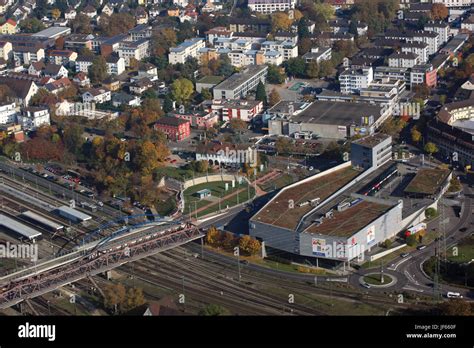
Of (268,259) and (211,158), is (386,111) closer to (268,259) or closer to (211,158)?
(211,158)

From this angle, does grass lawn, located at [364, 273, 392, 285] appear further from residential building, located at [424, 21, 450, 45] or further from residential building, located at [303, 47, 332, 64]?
residential building, located at [424, 21, 450, 45]

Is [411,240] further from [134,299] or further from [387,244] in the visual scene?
[134,299]

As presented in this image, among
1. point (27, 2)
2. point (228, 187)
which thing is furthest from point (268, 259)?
point (27, 2)

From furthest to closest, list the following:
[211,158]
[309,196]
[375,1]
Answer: [375,1]
[211,158]
[309,196]

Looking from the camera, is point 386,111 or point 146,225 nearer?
point 146,225

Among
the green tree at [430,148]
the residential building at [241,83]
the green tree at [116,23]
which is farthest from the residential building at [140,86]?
the green tree at [430,148]

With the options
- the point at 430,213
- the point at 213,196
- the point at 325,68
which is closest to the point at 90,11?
the point at 325,68
